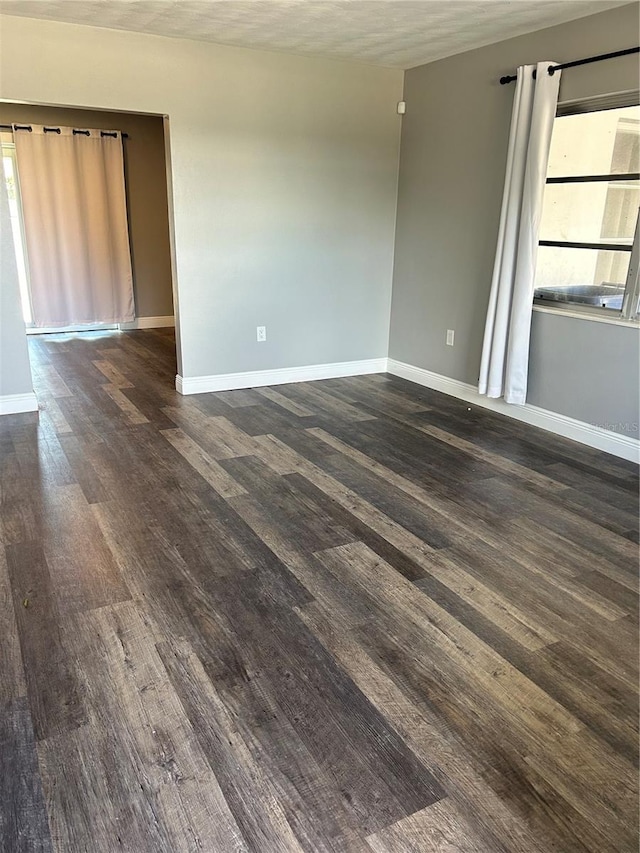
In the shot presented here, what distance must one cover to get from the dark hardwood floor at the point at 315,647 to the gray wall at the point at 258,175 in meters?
1.44

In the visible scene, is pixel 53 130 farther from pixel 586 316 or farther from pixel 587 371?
pixel 587 371

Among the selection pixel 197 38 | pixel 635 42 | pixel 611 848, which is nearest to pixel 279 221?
pixel 197 38

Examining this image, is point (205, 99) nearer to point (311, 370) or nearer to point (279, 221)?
point (279, 221)

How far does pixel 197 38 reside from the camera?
3898 millimetres

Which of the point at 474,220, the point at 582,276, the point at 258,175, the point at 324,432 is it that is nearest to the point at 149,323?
the point at 258,175

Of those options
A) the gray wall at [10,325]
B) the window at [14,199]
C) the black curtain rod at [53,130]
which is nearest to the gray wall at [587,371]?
the gray wall at [10,325]

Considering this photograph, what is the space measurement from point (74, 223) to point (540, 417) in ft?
17.0

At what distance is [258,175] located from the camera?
443 cm

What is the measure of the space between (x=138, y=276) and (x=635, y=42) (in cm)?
538

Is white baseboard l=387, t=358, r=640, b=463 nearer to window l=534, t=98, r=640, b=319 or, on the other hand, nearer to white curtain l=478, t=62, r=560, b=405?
white curtain l=478, t=62, r=560, b=405

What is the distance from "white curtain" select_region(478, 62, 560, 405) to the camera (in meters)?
3.54

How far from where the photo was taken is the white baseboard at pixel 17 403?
402cm

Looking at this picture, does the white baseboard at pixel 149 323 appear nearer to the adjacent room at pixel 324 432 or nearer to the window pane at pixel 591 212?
the adjacent room at pixel 324 432

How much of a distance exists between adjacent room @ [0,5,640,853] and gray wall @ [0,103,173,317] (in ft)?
0.16
